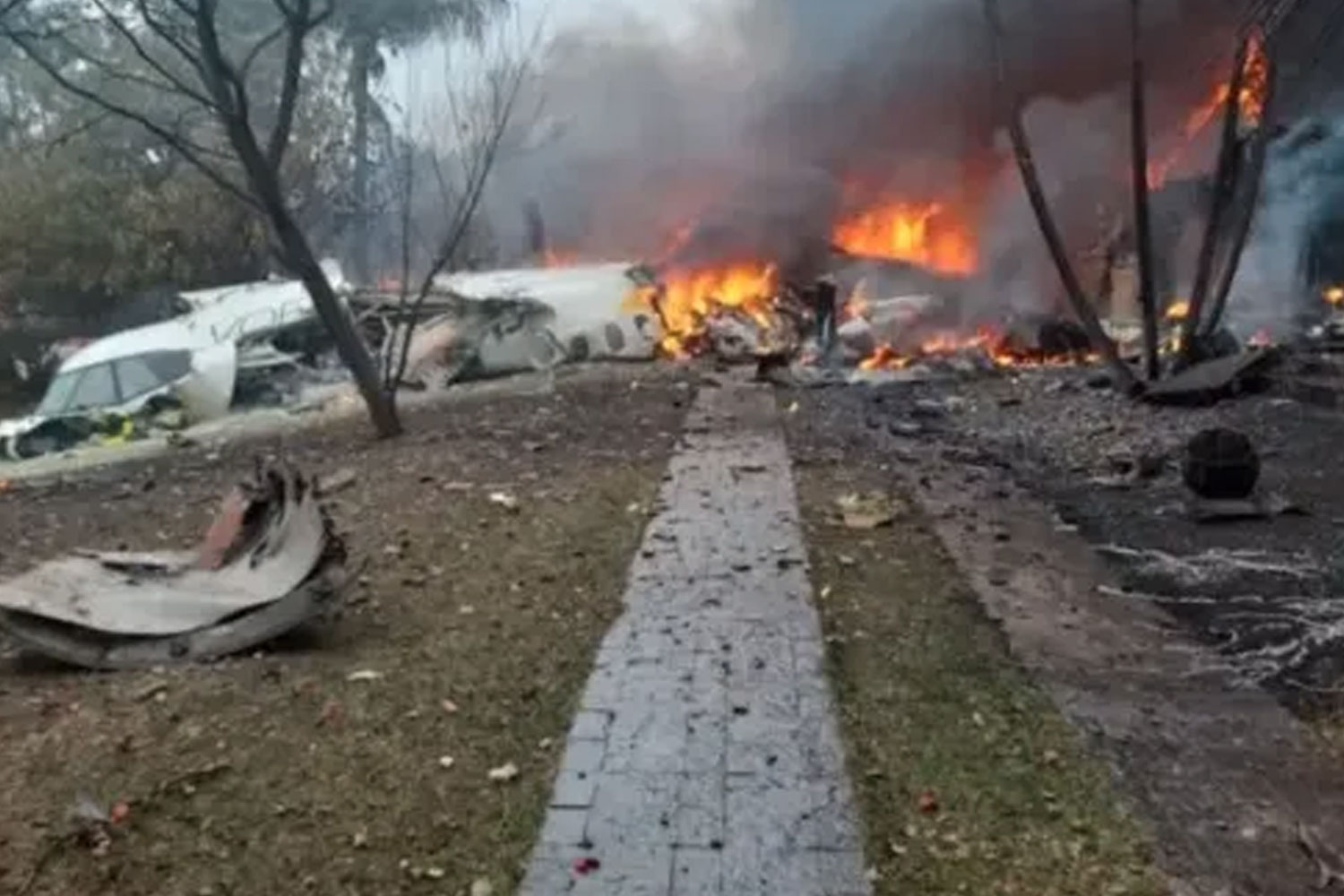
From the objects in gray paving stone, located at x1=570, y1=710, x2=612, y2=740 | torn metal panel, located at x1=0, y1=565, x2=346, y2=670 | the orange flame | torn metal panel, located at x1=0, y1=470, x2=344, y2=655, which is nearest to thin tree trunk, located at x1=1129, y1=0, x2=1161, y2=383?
the orange flame

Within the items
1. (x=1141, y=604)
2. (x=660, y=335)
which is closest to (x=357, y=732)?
(x=1141, y=604)

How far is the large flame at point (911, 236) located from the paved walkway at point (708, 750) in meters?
16.8

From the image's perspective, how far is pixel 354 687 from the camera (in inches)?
158

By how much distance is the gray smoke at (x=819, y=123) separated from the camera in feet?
66.2

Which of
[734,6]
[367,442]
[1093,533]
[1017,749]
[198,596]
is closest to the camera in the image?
[1017,749]

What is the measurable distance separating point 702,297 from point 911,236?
14.8 feet

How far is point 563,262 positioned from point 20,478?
13.8 metres

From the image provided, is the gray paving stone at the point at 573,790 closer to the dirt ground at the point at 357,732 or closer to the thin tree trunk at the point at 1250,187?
the dirt ground at the point at 357,732

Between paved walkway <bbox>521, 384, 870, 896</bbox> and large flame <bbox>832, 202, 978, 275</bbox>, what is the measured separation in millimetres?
16829

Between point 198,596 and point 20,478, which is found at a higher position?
point 198,596

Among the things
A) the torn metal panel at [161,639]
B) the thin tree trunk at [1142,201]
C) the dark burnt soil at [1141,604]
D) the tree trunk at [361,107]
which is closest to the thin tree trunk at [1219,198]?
the thin tree trunk at [1142,201]

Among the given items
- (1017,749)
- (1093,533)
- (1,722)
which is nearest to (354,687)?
(1,722)

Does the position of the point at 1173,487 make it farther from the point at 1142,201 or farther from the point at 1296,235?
the point at 1296,235

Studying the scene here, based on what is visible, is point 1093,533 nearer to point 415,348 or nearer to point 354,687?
point 354,687
